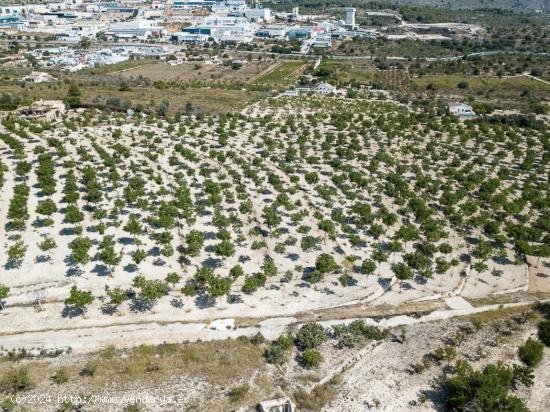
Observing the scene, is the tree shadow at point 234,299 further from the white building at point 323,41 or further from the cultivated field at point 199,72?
the white building at point 323,41

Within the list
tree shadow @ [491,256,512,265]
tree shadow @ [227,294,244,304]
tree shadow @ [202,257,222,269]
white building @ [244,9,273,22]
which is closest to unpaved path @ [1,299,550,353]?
tree shadow @ [227,294,244,304]

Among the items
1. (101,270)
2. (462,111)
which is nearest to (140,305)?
(101,270)

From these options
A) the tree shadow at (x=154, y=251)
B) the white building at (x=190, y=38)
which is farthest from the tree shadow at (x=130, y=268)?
the white building at (x=190, y=38)

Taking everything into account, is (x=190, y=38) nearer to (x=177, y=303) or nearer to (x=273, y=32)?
(x=273, y=32)

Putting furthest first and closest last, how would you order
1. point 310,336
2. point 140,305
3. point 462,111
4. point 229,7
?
point 229,7 → point 462,111 → point 140,305 → point 310,336

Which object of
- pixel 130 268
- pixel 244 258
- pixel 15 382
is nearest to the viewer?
pixel 15 382

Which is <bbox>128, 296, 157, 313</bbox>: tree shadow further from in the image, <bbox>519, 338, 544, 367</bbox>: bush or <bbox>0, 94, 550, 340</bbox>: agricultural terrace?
<bbox>519, 338, 544, 367</bbox>: bush
